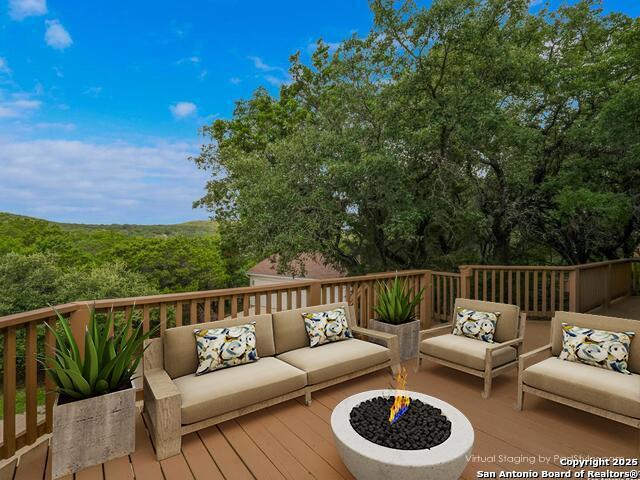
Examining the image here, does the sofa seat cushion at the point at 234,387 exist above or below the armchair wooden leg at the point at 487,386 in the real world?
above

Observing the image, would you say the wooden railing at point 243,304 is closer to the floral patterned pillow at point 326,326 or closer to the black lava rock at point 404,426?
the floral patterned pillow at point 326,326

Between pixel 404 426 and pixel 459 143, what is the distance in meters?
6.53

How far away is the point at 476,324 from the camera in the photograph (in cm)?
376

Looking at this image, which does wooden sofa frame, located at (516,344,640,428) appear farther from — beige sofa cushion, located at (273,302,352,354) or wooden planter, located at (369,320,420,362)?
beige sofa cushion, located at (273,302,352,354)

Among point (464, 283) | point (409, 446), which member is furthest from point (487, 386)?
point (464, 283)

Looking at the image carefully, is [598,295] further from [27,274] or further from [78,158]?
[78,158]

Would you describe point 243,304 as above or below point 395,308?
above

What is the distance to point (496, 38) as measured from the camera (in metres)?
6.62

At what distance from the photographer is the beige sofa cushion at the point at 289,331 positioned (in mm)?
3504

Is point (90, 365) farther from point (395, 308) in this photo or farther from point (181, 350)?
point (395, 308)

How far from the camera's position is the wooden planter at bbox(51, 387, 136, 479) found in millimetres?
2121

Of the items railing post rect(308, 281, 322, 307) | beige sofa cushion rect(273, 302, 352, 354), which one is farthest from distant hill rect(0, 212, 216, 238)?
beige sofa cushion rect(273, 302, 352, 354)

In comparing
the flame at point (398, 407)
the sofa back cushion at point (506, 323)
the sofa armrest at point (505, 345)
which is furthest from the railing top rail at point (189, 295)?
the sofa back cushion at point (506, 323)

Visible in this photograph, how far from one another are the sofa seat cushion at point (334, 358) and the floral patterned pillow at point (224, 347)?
404 mm
